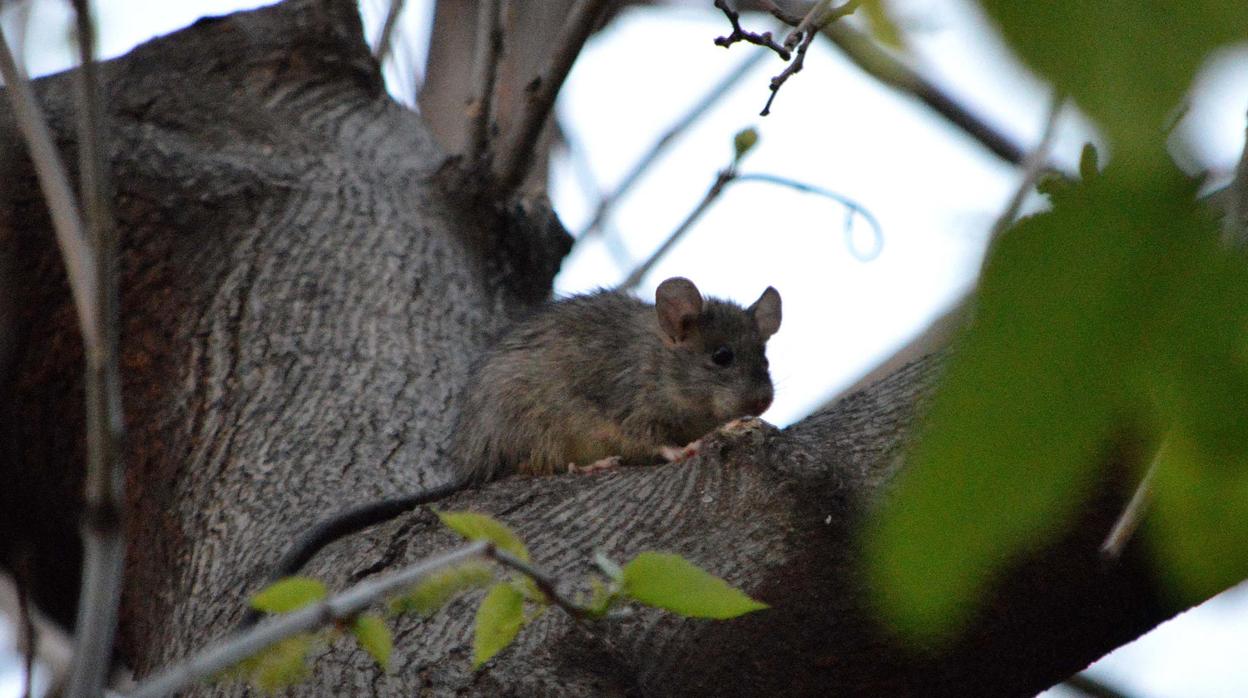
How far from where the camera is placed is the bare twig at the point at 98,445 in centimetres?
140

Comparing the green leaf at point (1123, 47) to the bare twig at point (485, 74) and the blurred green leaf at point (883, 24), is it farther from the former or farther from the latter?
the bare twig at point (485, 74)

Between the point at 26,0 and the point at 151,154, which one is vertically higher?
the point at 26,0

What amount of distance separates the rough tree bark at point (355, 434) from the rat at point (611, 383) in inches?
5.7

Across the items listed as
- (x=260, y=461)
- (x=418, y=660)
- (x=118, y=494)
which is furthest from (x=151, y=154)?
(x=118, y=494)

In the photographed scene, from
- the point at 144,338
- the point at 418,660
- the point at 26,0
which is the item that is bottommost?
the point at 418,660

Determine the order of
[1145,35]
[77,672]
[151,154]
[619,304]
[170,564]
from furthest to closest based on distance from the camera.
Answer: [619,304], [151,154], [170,564], [77,672], [1145,35]

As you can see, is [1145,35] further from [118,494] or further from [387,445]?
[387,445]

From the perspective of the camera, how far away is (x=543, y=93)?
4352 millimetres

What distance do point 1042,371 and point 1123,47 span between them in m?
0.16

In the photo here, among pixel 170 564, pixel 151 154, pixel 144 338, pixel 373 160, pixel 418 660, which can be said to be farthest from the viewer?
pixel 373 160

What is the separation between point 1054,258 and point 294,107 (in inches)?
189

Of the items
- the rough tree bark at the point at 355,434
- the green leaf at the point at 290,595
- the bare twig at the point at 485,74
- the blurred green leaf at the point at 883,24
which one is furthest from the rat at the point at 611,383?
the blurred green leaf at the point at 883,24

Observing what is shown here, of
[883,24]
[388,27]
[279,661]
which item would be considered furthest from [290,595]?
[388,27]

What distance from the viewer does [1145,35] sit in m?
0.61
